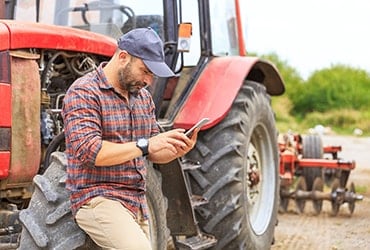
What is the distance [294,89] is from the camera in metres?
34.8

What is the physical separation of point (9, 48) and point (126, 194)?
1173 millimetres

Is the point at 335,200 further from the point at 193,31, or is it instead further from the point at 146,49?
the point at 146,49

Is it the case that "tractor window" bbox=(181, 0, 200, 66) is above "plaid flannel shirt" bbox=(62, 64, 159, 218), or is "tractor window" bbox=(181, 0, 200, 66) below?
above

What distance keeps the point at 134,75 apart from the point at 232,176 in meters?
2.11

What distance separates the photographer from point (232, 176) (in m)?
5.60

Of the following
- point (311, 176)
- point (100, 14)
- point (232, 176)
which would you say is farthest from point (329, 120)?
point (100, 14)

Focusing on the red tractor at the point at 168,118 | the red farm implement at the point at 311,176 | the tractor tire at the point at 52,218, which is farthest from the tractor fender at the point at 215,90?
the red farm implement at the point at 311,176

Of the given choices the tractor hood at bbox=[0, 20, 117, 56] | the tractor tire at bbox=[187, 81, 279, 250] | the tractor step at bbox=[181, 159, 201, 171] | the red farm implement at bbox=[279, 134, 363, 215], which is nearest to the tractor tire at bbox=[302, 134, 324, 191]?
the red farm implement at bbox=[279, 134, 363, 215]

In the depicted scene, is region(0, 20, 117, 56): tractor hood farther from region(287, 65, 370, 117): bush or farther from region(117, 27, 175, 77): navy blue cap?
region(287, 65, 370, 117): bush

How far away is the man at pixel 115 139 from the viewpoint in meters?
3.52

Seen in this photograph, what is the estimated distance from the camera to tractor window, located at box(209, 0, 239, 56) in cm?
623

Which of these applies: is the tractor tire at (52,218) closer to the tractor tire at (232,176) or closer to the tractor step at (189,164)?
Answer: the tractor step at (189,164)

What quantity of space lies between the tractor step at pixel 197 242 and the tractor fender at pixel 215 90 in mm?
726

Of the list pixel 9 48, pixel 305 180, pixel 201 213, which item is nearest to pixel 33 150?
pixel 9 48
